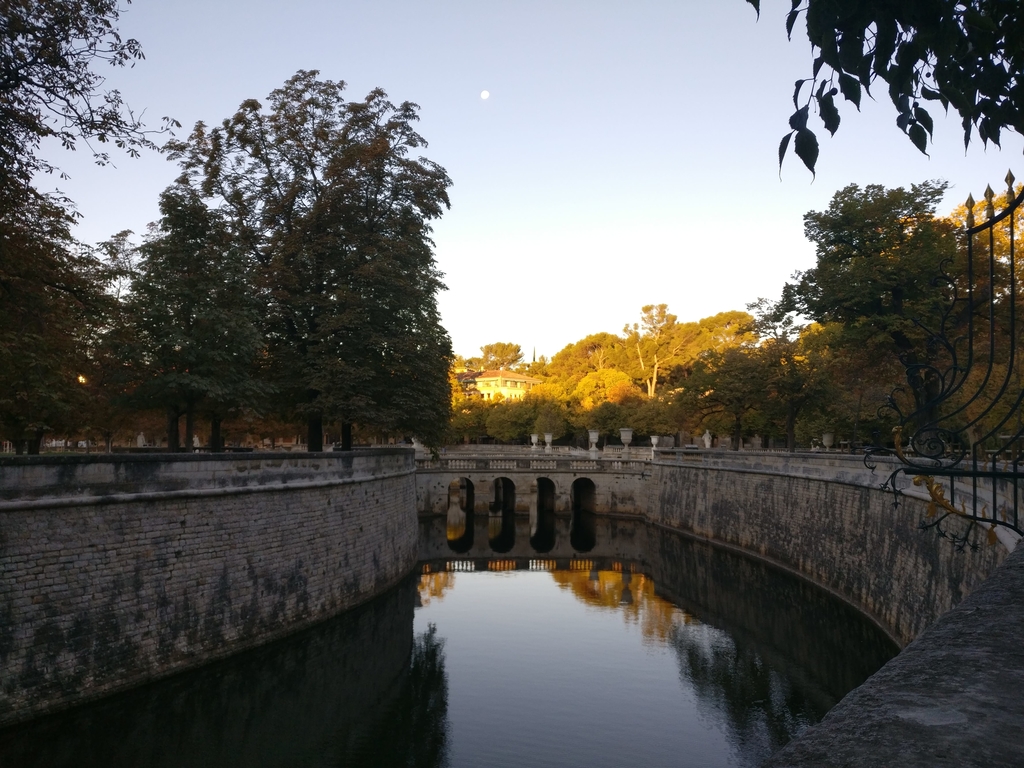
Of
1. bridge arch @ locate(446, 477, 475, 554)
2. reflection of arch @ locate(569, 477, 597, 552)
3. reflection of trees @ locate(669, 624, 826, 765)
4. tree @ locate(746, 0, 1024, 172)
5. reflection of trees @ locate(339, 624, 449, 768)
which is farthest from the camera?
reflection of arch @ locate(569, 477, 597, 552)

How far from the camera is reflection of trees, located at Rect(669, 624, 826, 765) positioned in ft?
49.2

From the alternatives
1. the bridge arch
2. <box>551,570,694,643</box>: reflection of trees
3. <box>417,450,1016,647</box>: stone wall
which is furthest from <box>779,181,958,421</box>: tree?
the bridge arch

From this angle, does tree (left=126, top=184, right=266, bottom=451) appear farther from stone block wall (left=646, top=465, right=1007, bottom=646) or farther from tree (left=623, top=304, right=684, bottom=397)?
tree (left=623, top=304, right=684, bottom=397)

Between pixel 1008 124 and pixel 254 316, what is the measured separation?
23.9m

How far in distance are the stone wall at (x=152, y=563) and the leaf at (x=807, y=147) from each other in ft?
47.0

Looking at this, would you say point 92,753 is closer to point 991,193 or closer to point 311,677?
point 311,677

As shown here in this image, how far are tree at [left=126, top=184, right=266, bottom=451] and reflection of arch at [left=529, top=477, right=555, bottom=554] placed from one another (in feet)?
61.7

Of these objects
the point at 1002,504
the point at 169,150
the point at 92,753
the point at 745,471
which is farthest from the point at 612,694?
the point at 169,150

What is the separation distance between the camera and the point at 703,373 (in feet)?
141

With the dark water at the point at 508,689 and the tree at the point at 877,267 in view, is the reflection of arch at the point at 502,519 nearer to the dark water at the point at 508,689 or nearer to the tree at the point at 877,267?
the dark water at the point at 508,689

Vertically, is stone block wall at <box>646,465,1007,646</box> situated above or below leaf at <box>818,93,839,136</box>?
below

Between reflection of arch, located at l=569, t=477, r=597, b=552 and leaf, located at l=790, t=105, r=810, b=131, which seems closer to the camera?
leaf, located at l=790, t=105, r=810, b=131

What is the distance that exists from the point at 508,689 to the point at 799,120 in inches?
625

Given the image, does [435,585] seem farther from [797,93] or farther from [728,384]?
[797,93]
